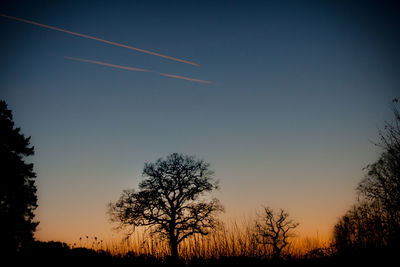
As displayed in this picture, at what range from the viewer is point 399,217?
14.0ft

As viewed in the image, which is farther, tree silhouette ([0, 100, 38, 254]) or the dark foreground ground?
tree silhouette ([0, 100, 38, 254])

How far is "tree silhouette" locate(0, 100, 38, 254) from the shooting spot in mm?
12500

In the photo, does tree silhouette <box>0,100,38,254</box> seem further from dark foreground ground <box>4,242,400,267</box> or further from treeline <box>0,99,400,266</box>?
dark foreground ground <box>4,242,400,267</box>

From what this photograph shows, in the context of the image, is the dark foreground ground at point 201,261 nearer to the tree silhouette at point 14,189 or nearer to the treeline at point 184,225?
the treeline at point 184,225

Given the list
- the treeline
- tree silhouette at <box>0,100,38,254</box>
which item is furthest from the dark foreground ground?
tree silhouette at <box>0,100,38,254</box>

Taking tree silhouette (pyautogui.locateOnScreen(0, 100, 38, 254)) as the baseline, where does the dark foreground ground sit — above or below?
below

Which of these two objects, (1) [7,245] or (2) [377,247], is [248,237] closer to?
(2) [377,247]

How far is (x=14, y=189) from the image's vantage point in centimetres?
1362

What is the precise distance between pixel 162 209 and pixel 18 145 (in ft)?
41.0

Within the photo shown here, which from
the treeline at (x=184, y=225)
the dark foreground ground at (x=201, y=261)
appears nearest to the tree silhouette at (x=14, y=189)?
the treeline at (x=184, y=225)

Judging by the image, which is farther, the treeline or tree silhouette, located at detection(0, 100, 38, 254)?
tree silhouette, located at detection(0, 100, 38, 254)

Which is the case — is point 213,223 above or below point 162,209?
below

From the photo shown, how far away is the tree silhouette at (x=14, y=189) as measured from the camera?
492 inches

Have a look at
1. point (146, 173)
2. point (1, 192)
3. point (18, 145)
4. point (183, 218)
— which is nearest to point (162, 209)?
point (183, 218)
